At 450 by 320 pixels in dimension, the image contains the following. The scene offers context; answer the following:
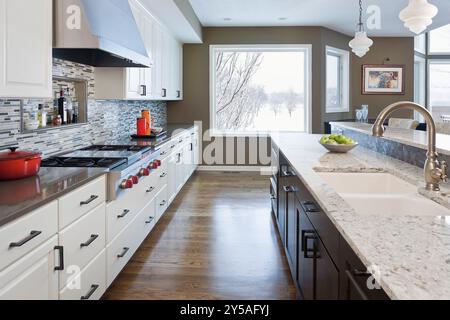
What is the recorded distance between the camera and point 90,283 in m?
2.11

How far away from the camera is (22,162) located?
1960 millimetres

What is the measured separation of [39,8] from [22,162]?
0.77 meters

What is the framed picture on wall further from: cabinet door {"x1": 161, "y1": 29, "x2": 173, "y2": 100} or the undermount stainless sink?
the undermount stainless sink

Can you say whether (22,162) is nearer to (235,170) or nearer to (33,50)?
(33,50)

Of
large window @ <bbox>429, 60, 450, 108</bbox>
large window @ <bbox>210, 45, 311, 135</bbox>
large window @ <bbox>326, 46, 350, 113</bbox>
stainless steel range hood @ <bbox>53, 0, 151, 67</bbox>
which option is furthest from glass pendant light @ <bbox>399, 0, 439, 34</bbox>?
large window @ <bbox>429, 60, 450, 108</bbox>

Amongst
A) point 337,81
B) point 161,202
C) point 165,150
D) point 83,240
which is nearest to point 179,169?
point 165,150

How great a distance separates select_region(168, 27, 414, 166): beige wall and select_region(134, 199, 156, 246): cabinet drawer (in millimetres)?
4010

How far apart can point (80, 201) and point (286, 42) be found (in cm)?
591

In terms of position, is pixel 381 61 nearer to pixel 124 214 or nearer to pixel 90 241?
pixel 124 214

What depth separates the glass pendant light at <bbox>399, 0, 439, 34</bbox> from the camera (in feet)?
11.1

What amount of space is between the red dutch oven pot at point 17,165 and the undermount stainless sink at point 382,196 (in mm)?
1532

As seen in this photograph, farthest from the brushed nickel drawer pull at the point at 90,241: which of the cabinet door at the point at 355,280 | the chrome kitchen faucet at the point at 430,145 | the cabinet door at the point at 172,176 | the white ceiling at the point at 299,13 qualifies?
the white ceiling at the point at 299,13

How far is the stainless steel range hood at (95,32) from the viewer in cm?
255

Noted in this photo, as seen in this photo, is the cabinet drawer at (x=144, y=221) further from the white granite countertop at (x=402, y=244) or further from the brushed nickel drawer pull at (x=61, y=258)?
the white granite countertop at (x=402, y=244)
